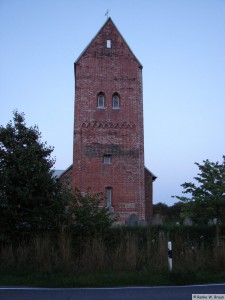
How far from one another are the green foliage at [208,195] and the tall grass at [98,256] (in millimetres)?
4686

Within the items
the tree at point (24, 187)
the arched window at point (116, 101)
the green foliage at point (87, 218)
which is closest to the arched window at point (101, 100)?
the arched window at point (116, 101)

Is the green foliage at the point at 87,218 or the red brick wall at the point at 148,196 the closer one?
the green foliage at the point at 87,218

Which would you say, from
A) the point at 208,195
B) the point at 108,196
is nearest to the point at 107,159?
the point at 108,196

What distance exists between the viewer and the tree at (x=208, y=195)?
18.1 metres

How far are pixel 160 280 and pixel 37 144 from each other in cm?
816

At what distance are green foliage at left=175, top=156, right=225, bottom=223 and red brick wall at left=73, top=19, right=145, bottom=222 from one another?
7011 mm

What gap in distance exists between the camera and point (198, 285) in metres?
9.41

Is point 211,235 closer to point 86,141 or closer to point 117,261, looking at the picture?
point 117,261

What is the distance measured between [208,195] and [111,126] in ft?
33.4

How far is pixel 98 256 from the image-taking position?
11.8m

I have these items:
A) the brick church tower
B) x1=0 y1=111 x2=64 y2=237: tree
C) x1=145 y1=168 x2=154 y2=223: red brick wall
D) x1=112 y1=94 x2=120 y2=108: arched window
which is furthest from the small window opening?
x1=0 y1=111 x2=64 y2=237: tree

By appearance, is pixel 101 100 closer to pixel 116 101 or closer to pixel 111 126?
pixel 116 101

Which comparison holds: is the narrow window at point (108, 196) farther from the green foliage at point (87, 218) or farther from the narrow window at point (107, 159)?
the green foliage at point (87, 218)

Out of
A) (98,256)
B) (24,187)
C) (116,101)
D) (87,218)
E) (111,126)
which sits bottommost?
(98,256)
